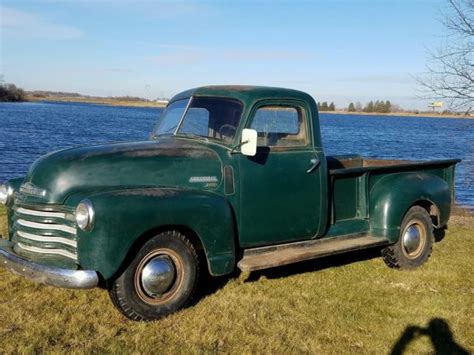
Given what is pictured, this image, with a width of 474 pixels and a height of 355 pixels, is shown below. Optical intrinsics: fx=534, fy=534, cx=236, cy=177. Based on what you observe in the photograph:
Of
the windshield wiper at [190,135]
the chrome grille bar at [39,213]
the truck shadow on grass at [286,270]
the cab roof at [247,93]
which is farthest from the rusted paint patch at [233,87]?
the chrome grille bar at [39,213]

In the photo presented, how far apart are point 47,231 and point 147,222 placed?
0.88m

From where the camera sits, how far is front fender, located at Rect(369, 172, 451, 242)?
246 inches

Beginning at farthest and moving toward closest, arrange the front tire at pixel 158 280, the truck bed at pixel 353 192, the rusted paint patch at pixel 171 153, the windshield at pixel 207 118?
1. the truck bed at pixel 353 192
2. the windshield at pixel 207 118
3. the rusted paint patch at pixel 171 153
4. the front tire at pixel 158 280

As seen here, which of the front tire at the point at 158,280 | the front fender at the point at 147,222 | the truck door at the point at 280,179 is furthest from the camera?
the truck door at the point at 280,179

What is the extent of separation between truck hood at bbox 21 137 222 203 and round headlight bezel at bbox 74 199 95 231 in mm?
348

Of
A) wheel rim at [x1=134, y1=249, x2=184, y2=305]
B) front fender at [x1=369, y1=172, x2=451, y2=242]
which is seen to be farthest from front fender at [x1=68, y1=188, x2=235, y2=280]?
front fender at [x1=369, y1=172, x2=451, y2=242]

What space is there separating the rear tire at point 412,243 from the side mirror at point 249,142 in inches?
97.7

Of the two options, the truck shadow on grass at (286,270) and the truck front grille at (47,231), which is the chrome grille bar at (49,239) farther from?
the truck shadow on grass at (286,270)

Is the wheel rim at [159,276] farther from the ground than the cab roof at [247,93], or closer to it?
closer to it

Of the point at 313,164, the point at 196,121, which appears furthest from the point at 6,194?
the point at 313,164

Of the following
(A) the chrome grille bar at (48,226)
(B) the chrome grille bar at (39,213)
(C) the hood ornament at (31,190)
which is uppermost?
(C) the hood ornament at (31,190)

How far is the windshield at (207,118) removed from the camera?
5414 mm

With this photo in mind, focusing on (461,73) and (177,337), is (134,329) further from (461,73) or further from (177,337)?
(461,73)

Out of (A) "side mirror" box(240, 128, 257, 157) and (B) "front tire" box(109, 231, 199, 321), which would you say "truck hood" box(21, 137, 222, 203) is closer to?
(A) "side mirror" box(240, 128, 257, 157)
